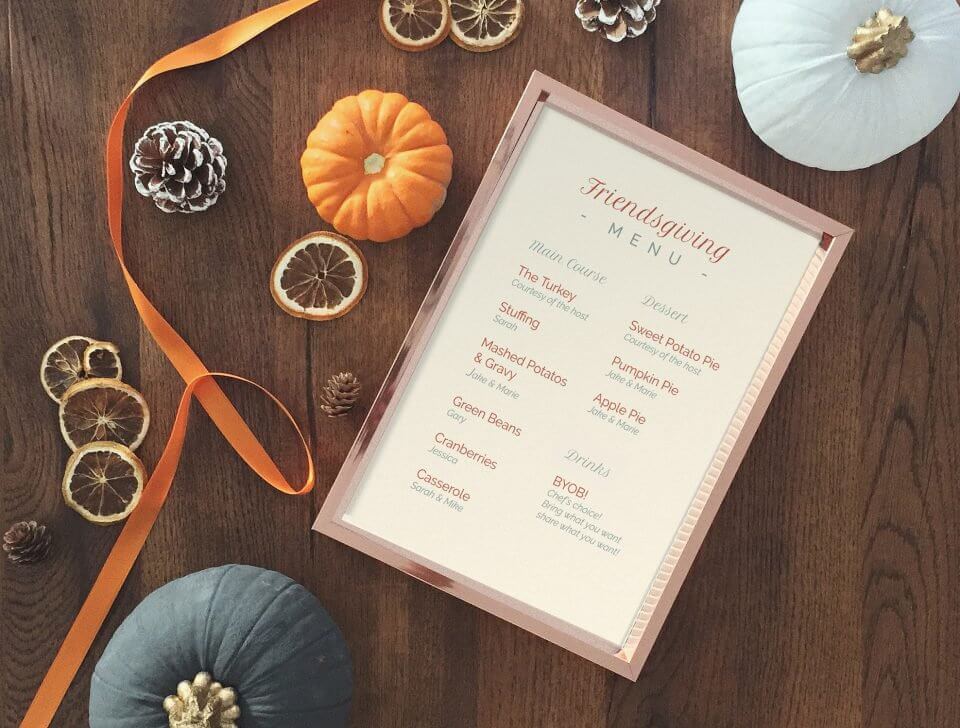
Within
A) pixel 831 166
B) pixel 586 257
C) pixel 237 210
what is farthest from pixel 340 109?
pixel 831 166

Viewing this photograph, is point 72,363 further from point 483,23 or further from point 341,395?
point 483,23

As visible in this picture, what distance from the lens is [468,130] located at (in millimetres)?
921

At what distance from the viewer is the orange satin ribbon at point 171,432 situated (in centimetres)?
91

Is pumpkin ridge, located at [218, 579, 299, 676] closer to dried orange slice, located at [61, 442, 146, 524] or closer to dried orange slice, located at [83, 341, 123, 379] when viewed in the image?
dried orange slice, located at [61, 442, 146, 524]

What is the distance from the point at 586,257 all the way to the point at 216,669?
2.00 feet

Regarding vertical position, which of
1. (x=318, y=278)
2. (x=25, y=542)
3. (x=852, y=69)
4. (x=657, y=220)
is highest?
(x=852, y=69)

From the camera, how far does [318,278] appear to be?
36.1 inches

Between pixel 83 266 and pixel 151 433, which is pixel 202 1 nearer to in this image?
pixel 83 266

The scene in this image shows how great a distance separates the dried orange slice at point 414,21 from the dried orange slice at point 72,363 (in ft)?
1.69

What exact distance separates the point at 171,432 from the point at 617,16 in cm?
74

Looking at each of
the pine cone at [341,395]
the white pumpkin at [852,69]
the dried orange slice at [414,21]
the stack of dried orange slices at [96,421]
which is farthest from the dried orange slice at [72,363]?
the white pumpkin at [852,69]

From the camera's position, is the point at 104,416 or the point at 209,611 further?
the point at 104,416

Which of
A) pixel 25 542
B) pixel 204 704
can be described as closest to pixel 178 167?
pixel 25 542

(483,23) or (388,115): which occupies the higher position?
(483,23)
